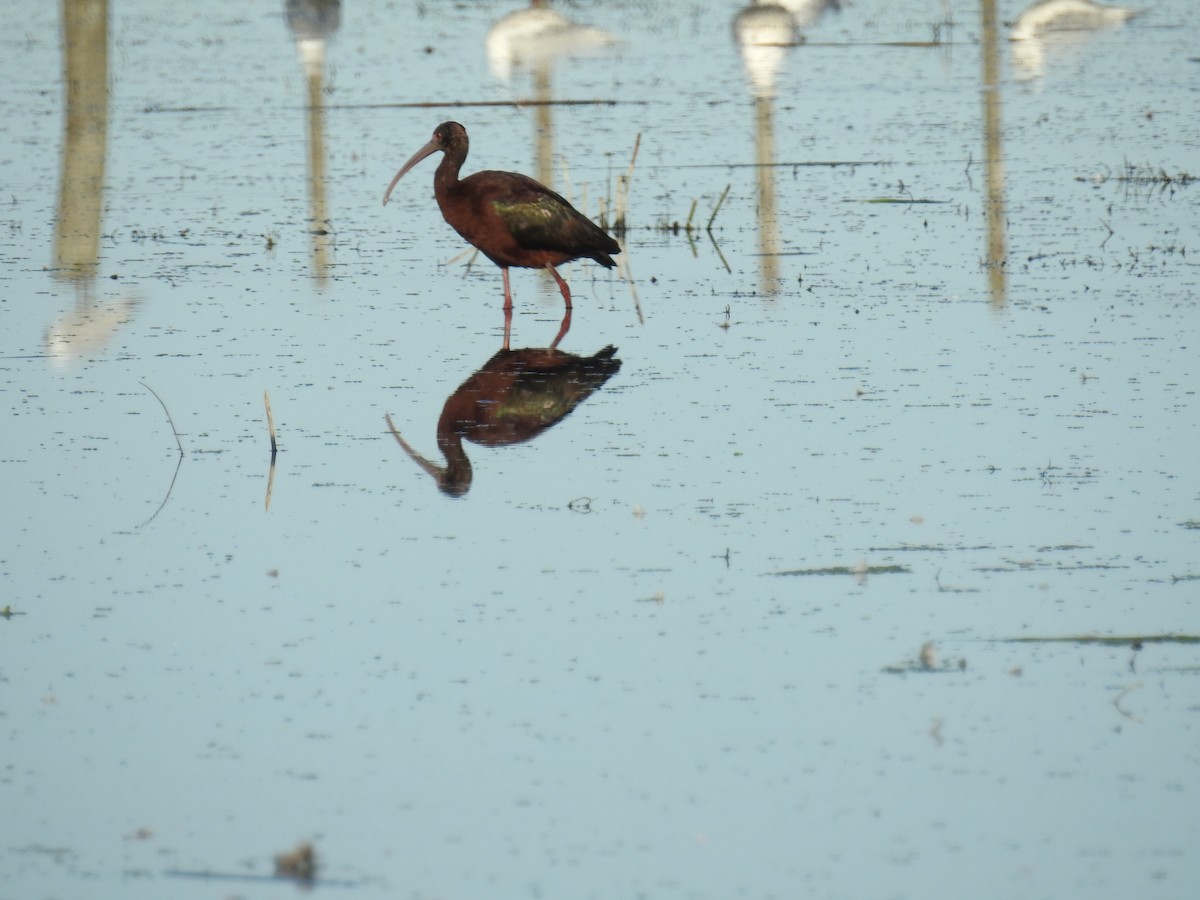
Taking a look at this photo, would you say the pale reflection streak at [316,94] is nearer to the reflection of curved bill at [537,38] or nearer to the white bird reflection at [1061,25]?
the reflection of curved bill at [537,38]

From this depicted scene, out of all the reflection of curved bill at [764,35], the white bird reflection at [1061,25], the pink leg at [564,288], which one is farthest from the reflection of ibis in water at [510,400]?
the white bird reflection at [1061,25]

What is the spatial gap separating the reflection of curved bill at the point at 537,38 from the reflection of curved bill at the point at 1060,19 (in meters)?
4.76

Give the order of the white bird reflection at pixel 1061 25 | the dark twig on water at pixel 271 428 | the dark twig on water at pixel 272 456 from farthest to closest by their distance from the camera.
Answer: the white bird reflection at pixel 1061 25
the dark twig on water at pixel 271 428
the dark twig on water at pixel 272 456

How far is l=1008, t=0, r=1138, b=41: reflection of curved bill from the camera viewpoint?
79.0 ft

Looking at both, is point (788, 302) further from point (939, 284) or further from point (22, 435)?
point (22, 435)

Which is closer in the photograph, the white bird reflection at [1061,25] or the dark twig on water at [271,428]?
the dark twig on water at [271,428]

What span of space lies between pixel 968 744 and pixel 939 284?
6.42 meters

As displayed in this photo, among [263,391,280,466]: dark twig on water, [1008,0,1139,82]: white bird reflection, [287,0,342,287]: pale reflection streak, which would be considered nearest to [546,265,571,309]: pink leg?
[287,0,342,287]: pale reflection streak

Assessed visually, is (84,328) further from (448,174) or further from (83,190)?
(83,190)

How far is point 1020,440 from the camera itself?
8.51 m

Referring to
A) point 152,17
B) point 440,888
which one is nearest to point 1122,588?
point 440,888

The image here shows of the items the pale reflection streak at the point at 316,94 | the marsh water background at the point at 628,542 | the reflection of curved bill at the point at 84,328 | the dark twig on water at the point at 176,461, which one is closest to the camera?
the marsh water background at the point at 628,542

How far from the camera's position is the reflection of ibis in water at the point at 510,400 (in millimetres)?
8461

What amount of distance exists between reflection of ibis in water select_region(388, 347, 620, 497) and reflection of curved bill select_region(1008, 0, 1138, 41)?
15.1m
